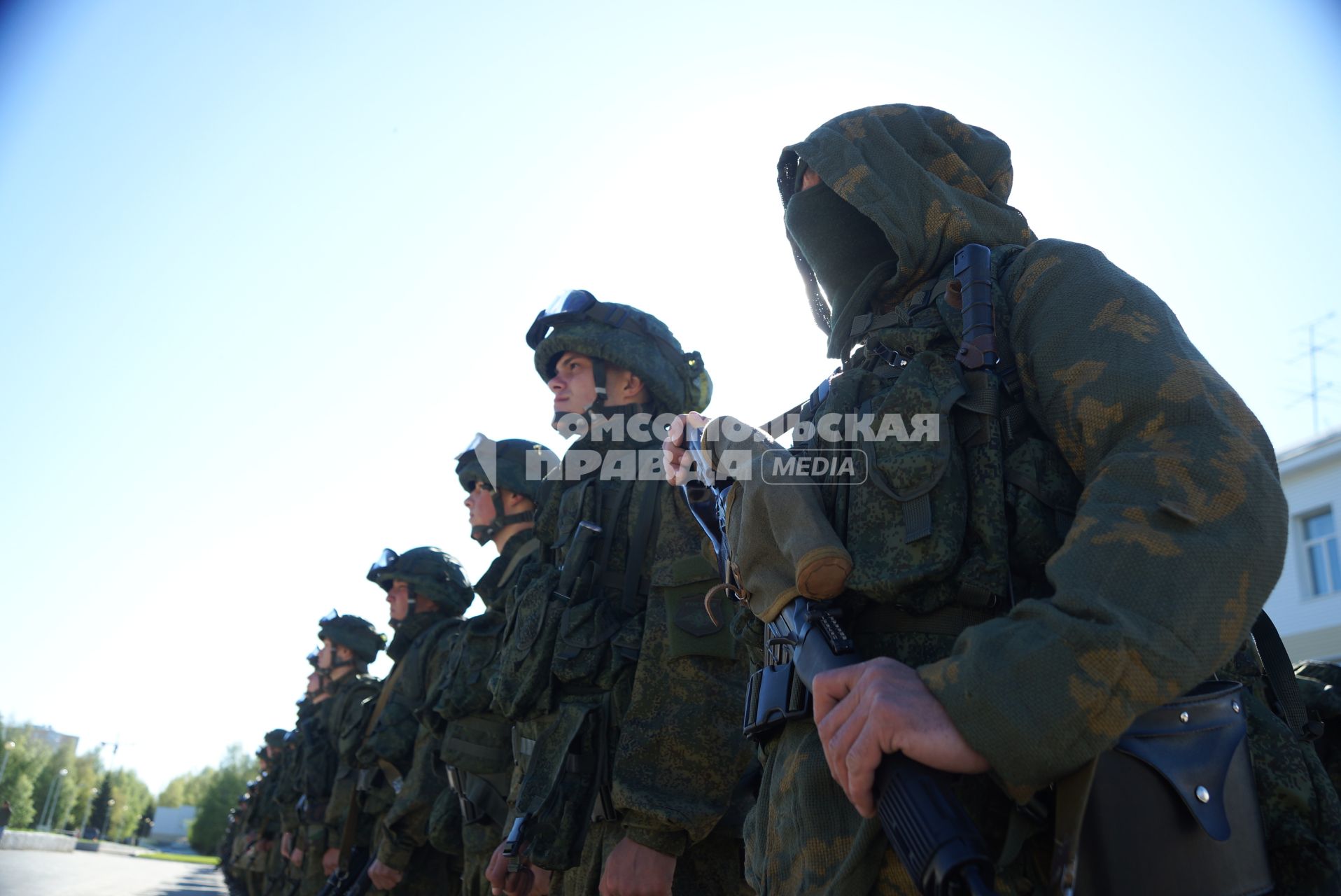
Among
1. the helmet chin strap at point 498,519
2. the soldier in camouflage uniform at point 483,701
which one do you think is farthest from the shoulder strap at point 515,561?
the helmet chin strap at point 498,519

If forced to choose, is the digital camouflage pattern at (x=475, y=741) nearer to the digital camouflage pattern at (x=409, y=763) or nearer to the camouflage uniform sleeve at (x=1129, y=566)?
the digital camouflage pattern at (x=409, y=763)

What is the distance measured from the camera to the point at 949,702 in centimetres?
154

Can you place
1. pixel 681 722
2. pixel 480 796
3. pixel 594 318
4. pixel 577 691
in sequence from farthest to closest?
1. pixel 480 796
2. pixel 594 318
3. pixel 577 691
4. pixel 681 722

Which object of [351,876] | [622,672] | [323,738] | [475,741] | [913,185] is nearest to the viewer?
[913,185]

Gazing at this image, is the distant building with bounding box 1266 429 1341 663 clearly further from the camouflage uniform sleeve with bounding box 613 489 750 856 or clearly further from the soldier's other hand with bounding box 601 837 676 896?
the soldier's other hand with bounding box 601 837 676 896

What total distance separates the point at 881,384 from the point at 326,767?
37.1 feet

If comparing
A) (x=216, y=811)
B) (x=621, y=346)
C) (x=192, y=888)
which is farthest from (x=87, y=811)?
(x=621, y=346)

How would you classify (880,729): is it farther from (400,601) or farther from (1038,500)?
(400,601)

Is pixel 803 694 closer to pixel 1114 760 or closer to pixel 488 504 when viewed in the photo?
pixel 1114 760

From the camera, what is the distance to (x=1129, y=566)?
1.55m

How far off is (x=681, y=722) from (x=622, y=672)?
0.58 m

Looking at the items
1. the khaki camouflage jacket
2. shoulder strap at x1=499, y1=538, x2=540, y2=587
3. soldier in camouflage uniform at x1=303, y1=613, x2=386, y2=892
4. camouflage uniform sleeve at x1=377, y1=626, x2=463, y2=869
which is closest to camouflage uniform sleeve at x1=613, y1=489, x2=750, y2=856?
the khaki camouflage jacket

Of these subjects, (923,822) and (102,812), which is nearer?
(923,822)

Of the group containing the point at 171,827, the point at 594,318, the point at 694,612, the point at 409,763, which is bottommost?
the point at 171,827
